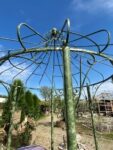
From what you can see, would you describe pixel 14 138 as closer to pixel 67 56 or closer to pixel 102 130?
pixel 102 130

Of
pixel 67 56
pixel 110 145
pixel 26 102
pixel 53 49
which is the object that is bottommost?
pixel 110 145

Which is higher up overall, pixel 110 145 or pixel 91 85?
pixel 91 85

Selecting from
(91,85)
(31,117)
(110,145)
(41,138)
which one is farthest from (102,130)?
(91,85)

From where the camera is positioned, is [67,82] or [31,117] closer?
[67,82]

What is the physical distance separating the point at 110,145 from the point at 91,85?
44.4 feet

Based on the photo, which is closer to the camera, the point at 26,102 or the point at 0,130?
the point at 0,130

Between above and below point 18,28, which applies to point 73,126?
below

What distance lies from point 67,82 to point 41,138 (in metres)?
17.4

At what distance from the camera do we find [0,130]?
13.9 metres

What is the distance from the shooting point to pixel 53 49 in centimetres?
432

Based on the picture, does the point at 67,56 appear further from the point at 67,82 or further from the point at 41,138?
the point at 41,138

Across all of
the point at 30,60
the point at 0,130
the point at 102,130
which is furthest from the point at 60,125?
the point at 30,60

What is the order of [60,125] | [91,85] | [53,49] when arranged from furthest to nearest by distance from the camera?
[60,125] < [91,85] < [53,49]

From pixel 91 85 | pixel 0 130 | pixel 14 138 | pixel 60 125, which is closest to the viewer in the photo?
pixel 91 85
